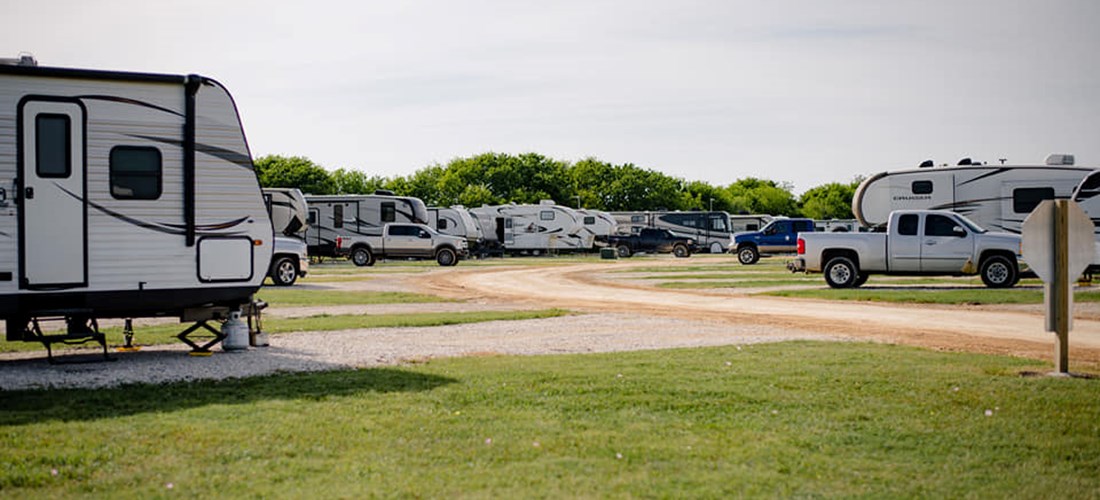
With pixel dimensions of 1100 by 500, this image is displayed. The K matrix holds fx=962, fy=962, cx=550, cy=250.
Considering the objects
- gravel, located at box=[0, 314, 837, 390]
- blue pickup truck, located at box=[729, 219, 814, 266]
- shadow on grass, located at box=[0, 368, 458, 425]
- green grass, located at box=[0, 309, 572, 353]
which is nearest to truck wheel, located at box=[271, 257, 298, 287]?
green grass, located at box=[0, 309, 572, 353]

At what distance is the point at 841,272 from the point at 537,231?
32.5 meters

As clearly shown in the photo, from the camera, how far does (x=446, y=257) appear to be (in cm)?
4056

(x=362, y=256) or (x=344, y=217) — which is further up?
(x=344, y=217)

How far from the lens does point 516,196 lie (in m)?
109

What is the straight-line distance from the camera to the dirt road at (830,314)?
41.1 feet

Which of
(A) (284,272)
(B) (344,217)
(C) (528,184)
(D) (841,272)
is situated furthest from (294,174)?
(D) (841,272)

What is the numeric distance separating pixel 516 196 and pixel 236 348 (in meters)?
97.0

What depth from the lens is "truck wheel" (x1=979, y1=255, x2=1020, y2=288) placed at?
22.5 metres

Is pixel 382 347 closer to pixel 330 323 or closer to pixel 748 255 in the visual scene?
pixel 330 323

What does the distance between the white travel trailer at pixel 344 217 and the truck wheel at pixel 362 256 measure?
1133mm

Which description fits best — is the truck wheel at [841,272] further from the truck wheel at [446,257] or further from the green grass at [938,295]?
the truck wheel at [446,257]

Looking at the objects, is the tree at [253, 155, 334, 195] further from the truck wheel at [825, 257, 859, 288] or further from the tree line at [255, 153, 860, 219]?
the truck wheel at [825, 257, 859, 288]

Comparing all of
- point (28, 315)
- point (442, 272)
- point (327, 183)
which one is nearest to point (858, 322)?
point (28, 315)

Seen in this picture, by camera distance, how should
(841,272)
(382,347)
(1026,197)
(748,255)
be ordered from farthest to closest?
(748,255), (1026,197), (841,272), (382,347)
